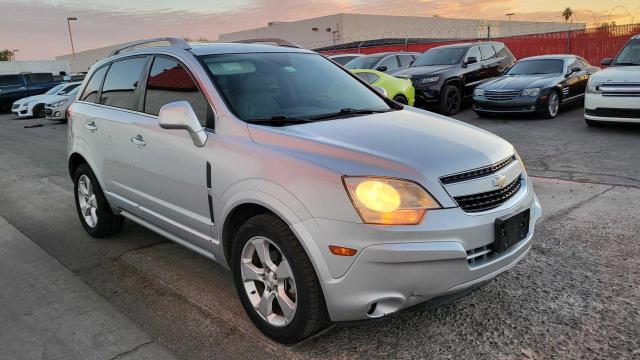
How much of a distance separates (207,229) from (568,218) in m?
3.42

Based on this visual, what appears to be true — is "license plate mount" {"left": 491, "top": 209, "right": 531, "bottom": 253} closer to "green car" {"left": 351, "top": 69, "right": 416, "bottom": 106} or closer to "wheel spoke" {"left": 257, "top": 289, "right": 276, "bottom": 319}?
"wheel spoke" {"left": 257, "top": 289, "right": 276, "bottom": 319}

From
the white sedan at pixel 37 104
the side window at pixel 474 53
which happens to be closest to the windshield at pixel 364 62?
the side window at pixel 474 53

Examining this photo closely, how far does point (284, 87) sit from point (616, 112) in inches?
291

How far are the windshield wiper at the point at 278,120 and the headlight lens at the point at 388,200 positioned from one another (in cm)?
84

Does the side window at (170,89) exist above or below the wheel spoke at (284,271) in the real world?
above

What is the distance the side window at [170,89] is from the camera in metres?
3.53

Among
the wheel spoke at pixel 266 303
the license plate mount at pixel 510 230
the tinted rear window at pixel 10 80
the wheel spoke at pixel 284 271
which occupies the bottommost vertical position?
the wheel spoke at pixel 266 303

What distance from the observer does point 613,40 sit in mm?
18406

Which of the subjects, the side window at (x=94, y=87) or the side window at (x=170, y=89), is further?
the side window at (x=94, y=87)

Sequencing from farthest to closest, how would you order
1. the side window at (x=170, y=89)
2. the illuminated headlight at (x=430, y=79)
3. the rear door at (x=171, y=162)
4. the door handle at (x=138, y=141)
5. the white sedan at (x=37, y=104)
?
1. the white sedan at (x=37, y=104)
2. the illuminated headlight at (x=430, y=79)
3. the door handle at (x=138, y=141)
4. the side window at (x=170, y=89)
5. the rear door at (x=171, y=162)

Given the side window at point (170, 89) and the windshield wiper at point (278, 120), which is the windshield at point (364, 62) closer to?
the side window at point (170, 89)

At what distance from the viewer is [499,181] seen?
291cm

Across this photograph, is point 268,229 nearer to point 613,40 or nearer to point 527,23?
point 613,40

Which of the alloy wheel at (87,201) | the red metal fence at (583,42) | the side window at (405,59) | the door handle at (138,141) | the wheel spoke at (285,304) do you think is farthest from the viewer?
the red metal fence at (583,42)
